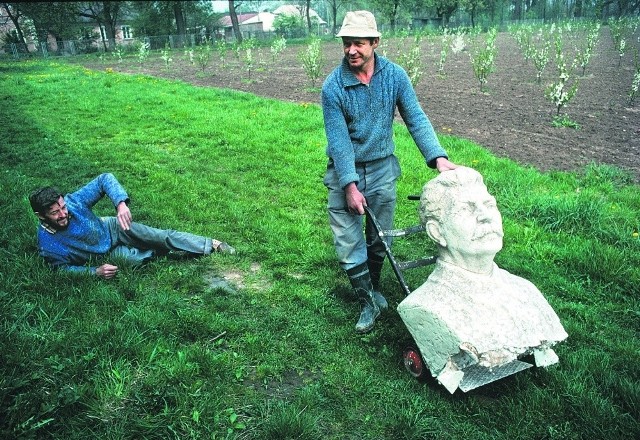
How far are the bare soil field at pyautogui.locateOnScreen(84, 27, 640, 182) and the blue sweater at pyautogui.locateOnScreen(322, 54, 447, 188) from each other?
446 centimetres

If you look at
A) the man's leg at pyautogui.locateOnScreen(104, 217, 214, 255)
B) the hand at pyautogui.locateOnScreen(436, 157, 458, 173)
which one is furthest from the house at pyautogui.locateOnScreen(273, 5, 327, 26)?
the hand at pyautogui.locateOnScreen(436, 157, 458, 173)

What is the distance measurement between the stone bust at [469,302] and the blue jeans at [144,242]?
8.57ft

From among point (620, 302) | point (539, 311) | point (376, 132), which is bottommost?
point (620, 302)

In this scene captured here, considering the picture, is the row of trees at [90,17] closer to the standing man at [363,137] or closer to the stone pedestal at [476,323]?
the standing man at [363,137]

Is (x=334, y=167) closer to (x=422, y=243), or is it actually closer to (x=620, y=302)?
(x=422, y=243)

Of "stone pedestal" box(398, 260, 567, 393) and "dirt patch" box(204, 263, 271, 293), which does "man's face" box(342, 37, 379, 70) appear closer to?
"stone pedestal" box(398, 260, 567, 393)

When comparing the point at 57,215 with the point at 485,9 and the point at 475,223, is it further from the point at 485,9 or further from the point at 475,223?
the point at 485,9

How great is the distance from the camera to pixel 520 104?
1180 cm

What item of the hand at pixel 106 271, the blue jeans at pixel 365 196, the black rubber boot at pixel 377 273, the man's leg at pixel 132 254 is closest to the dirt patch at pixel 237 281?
the man's leg at pixel 132 254

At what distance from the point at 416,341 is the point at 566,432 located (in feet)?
3.14

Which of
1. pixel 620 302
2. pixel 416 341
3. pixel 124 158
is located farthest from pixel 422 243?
pixel 124 158

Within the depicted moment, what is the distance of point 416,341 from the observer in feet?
10.0

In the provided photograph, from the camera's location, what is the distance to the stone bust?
9.05 ft

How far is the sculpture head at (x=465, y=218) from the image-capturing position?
9.63 feet
